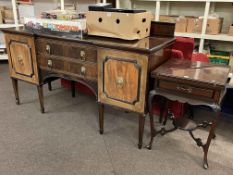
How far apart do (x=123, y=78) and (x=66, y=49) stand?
23.0 inches

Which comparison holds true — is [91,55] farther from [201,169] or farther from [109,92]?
[201,169]

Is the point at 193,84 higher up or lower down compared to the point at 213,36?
lower down

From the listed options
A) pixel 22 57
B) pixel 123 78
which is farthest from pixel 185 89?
pixel 22 57

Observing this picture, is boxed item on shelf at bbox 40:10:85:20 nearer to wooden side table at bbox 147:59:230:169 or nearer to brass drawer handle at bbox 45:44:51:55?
brass drawer handle at bbox 45:44:51:55

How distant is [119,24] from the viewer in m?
1.70

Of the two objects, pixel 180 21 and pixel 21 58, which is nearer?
pixel 21 58

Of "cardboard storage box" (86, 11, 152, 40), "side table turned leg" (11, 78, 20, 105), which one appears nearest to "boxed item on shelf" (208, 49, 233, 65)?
"cardboard storage box" (86, 11, 152, 40)

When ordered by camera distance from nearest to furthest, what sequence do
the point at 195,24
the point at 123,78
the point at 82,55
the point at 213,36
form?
the point at 123,78 < the point at 82,55 < the point at 213,36 < the point at 195,24

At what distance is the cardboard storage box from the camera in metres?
1.66

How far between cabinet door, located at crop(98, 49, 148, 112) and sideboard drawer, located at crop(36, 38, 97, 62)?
0.11m

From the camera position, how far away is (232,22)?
3.08 metres

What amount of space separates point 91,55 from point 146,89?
0.51 meters

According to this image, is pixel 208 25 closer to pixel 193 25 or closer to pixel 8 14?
pixel 193 25

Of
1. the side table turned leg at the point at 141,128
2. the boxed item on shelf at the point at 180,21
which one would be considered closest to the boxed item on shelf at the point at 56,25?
the side table turned leg at the point at 141,128
